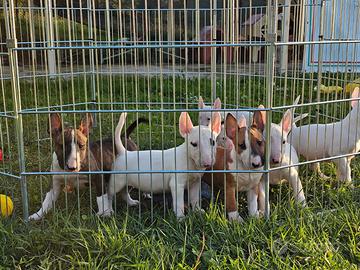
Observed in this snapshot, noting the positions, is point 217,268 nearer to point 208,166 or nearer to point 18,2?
point 208,166

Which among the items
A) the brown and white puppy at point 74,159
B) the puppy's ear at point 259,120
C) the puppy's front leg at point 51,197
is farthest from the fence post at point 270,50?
the puppy's front leg at point 51,197

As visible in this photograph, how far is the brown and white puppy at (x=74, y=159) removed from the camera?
3.19 metres

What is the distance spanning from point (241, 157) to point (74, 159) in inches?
42.0

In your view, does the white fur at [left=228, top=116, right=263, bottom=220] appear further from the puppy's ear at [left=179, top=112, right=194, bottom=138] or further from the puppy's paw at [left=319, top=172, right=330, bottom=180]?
the puppy's paw at [left=319, top=172, right=330, bottom=180]

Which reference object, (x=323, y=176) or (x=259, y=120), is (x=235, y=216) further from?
(x=323, y=176)

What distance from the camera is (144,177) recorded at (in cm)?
335

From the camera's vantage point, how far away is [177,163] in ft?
10.9

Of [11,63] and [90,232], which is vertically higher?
[11,63]

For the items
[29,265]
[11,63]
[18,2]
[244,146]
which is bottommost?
[29,265]

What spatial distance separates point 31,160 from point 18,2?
4.30 m

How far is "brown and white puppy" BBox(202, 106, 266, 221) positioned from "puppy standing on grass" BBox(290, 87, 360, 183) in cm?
69

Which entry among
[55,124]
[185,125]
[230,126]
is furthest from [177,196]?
[55,124]

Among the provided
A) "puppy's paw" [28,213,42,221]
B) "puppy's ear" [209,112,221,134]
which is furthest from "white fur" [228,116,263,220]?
"puppy's paw" [28,213,42,221]

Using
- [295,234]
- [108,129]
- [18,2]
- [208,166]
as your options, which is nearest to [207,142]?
[208,166]
